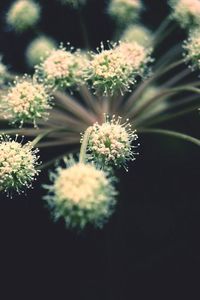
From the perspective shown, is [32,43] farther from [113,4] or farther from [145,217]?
[145,217]

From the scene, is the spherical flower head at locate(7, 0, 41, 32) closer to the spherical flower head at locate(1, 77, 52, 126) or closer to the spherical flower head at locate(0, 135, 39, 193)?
the spherical flower head at locate(1, 77, 52, 126)

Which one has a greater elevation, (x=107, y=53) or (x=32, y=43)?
(x=32, y=43)

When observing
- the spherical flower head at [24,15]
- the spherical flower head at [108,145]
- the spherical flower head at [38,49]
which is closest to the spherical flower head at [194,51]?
the spherical flower head at [108,145]

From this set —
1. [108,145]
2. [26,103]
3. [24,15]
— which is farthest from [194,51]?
[24,15]

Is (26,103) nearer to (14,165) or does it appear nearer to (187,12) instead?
(14,165)

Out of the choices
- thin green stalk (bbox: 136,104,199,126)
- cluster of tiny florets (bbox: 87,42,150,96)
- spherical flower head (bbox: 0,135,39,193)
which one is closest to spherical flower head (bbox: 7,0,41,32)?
cluster of tiny florets (bbox: 87,42,150,96)

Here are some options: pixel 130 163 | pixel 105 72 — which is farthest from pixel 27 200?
pixel 105 72
